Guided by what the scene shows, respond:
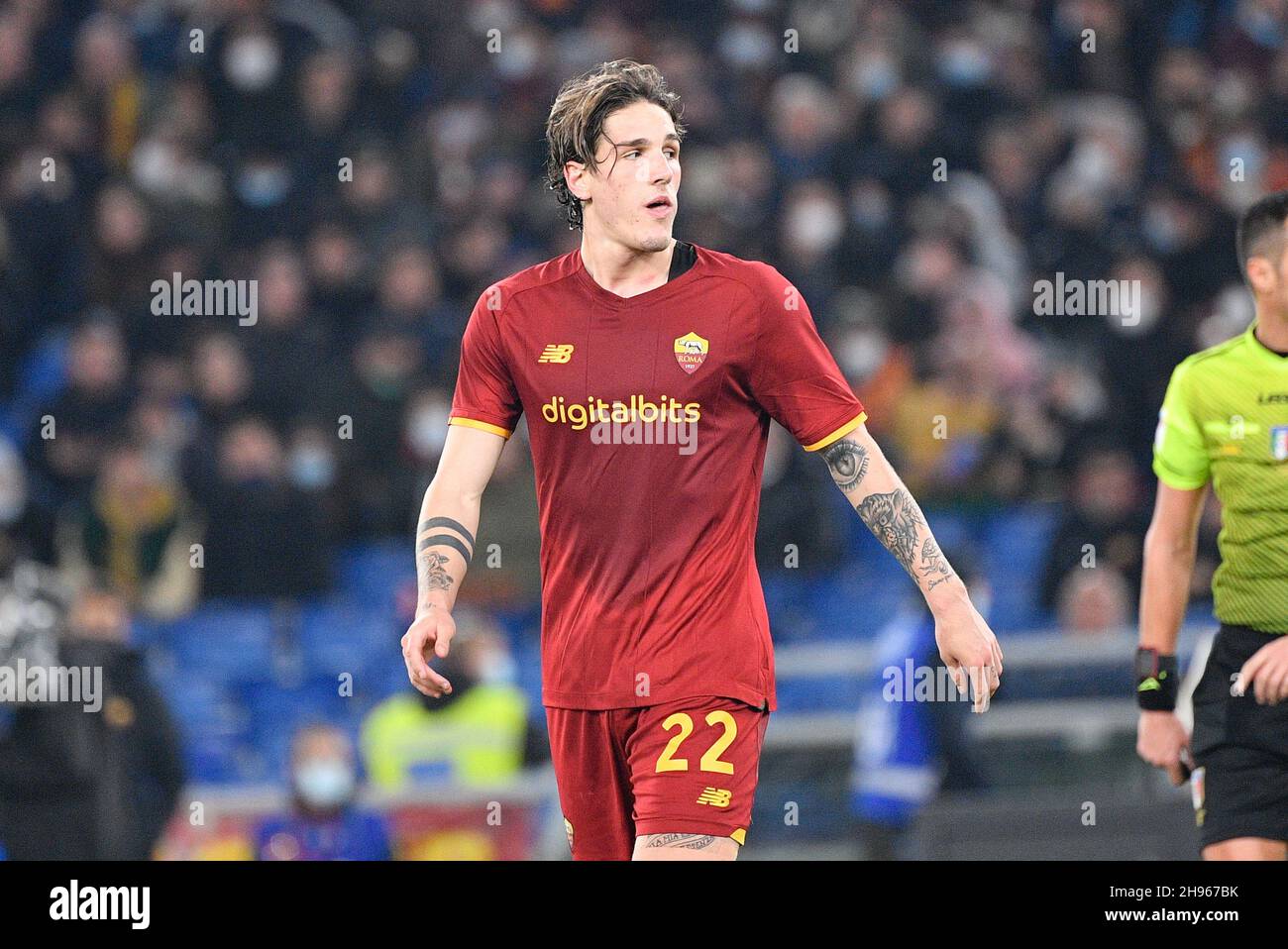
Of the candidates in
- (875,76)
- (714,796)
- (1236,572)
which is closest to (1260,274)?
(1236,572)

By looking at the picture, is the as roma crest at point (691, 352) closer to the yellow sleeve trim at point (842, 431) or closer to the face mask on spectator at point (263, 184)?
the yellow sleeve trim at point (842, 431)

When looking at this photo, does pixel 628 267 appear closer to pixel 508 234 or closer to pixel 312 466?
pixel 312 466

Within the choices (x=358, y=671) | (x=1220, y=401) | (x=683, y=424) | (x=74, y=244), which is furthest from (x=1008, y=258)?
(x=683, y=424)

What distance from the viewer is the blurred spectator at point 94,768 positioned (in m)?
8.80

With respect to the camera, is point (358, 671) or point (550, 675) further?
point (358, 671)

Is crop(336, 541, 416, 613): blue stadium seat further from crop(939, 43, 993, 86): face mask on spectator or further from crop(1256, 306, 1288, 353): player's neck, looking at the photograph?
crop(1256, 306, 1288, 353): player's neck

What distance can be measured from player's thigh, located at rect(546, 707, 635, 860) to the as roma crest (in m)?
0.93

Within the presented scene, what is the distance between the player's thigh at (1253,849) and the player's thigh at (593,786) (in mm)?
1697

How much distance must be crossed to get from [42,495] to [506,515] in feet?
9.36

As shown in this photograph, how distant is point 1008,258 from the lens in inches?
505

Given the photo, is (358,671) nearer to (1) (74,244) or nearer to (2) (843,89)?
(1) (74,244)

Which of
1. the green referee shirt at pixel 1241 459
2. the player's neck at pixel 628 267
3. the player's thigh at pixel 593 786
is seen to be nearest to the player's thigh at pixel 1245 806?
the green referee shirt at pixel 1241 459

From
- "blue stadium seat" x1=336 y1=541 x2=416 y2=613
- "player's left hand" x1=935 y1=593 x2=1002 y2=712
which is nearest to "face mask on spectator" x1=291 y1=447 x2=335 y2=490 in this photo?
"blue stadium seat" x1=336 y1=541 x2=416 y2=613

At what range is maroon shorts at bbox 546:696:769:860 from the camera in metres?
4.93
